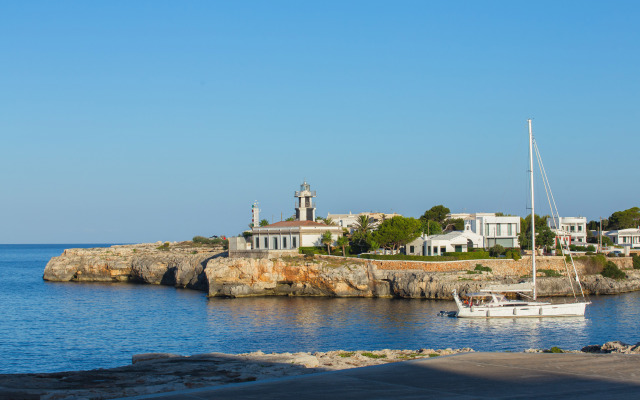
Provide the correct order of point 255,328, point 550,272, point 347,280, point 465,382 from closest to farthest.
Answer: point 465,382
point 255,328
point 347,280
point 550,272

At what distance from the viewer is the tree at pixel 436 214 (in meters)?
111

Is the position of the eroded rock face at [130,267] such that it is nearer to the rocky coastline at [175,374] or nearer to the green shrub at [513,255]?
the green shrub at [513,255]

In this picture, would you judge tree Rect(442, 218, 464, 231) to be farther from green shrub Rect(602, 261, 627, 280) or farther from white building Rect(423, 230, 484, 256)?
green shrub Rect(602, 261, 627, 280)

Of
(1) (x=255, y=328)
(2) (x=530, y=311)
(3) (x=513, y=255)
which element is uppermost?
(3) (x=513, y=255)

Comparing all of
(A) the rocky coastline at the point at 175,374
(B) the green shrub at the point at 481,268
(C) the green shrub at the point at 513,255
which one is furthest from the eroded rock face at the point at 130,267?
(A) the rocky coastline at the point at 175,374

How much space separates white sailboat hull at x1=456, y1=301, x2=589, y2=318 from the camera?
4662 cm

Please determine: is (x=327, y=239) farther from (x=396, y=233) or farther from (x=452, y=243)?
(x=452, y=243)

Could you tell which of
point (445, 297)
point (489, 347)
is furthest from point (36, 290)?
point (489, 347)

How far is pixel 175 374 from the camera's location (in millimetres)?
17969

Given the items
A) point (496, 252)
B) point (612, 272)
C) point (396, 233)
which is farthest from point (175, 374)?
point (612, 272)

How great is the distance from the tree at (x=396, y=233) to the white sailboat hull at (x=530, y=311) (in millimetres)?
24481

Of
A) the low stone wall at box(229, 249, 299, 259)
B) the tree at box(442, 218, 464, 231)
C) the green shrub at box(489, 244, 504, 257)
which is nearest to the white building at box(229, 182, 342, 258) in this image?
the low stone wall at box(229, 249, 299, 259)

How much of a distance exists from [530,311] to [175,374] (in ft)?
115

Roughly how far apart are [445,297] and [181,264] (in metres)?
36.8
